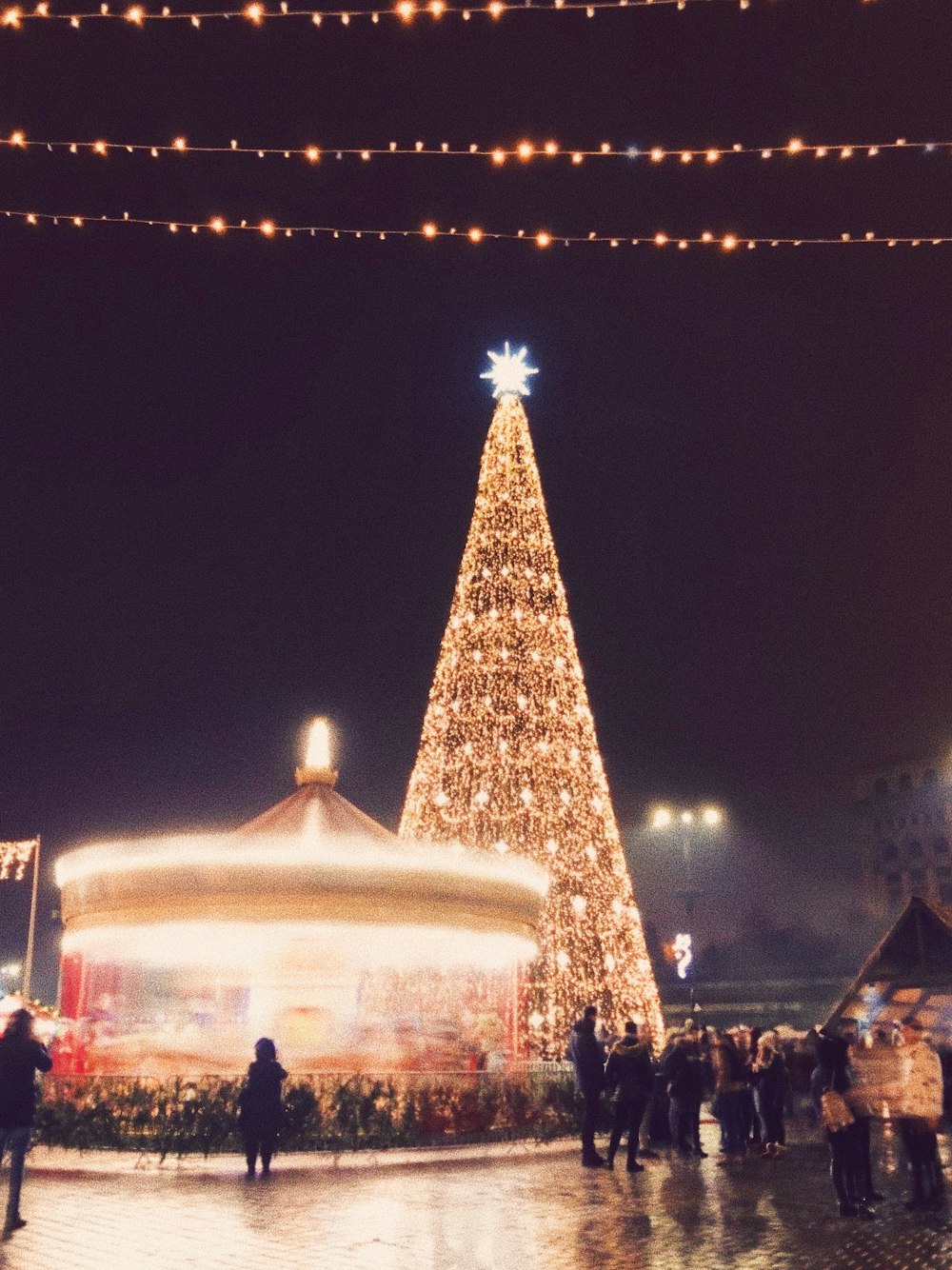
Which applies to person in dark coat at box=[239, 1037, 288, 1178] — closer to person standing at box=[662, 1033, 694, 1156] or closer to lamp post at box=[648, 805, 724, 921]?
person standing at box=[662, 1033, 694, 1156]

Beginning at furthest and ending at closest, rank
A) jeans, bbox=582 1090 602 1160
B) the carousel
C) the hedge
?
the carousel
the hedge
jeans, bbox=582 1090 602 1160

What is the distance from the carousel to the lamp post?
9.40 m

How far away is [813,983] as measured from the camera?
166 ft

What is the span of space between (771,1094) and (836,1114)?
19.3 ft

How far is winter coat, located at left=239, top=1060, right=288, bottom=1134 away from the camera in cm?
1221

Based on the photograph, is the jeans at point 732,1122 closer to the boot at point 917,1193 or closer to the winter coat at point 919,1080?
the boot at point 917,1193

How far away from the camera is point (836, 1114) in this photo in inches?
368

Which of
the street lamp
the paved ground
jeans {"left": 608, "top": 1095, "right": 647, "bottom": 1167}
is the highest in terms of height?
the street lamp

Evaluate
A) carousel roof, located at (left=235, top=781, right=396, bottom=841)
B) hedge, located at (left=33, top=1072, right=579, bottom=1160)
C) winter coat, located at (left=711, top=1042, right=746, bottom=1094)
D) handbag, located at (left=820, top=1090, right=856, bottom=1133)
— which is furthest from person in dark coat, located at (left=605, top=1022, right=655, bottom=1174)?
carousel roof, located at (left=235, top=781, right=396, bottom=841)

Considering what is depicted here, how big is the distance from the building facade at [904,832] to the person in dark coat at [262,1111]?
67.2 m

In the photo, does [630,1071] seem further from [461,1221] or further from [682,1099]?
[461,1221]

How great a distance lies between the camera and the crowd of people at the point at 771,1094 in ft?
31.4

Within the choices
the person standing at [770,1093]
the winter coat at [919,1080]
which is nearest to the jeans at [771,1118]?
the person standing at [770,1093]

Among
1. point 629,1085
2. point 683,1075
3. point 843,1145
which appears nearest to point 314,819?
point 683,1075
